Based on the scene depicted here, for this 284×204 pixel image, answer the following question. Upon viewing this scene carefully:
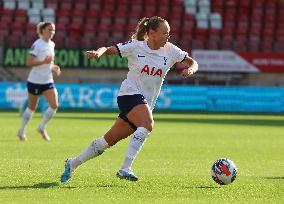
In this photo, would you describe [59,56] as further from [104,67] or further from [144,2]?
[144,2]

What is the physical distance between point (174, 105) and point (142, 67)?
22027 mm

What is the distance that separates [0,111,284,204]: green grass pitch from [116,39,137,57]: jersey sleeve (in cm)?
134

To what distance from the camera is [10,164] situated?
11.2 m

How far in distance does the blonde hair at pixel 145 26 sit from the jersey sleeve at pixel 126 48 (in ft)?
0.42

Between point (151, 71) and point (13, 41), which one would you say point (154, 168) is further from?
point (13, 41)

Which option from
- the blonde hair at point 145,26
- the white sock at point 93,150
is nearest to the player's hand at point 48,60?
the blonde hair at point 145,26

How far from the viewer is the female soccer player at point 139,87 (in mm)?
9227

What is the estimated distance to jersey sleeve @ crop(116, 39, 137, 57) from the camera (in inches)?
368

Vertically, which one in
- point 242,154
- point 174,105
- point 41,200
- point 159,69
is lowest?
point 174,105

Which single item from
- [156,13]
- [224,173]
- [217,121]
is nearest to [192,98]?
[217,121]

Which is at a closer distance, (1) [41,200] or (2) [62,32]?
(1) [41,200]

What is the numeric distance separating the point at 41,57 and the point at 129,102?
727cm

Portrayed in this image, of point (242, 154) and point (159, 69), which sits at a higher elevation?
point (159, 69)

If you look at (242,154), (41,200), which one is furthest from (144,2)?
(41,200)
